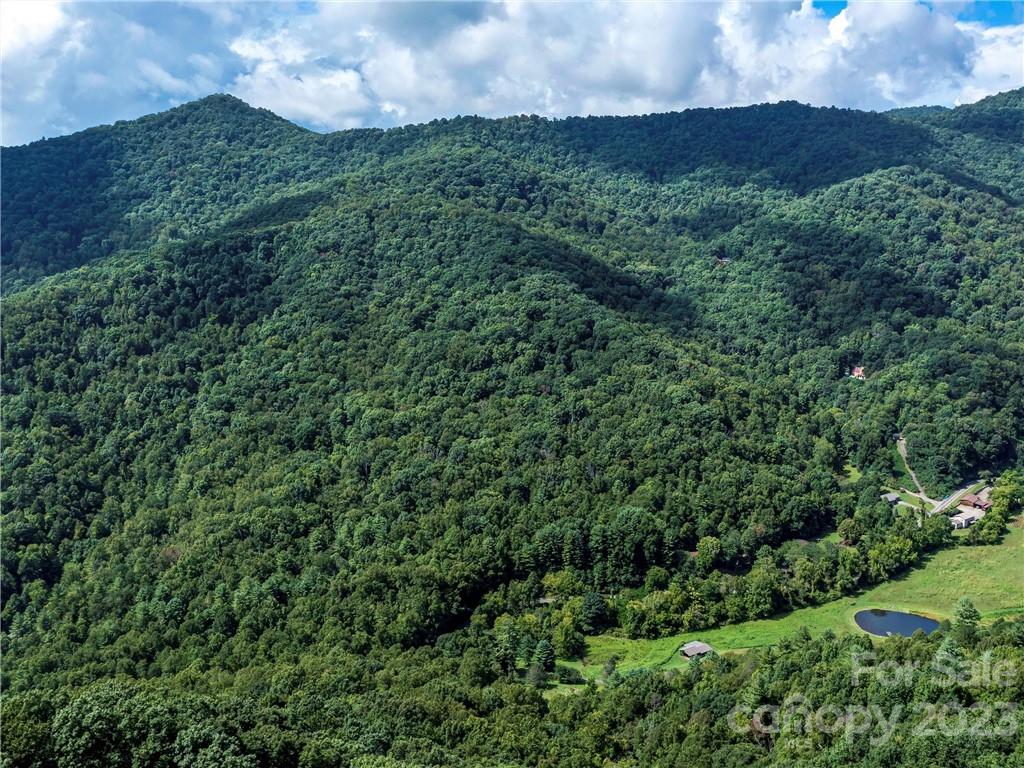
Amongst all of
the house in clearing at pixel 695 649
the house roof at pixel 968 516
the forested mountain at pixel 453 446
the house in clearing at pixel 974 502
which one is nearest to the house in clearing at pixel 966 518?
the house roof at pixel 968 516

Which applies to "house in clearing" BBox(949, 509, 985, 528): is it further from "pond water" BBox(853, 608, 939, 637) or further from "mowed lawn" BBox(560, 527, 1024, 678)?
"pond water" BBox(853, 608, 939, 637)

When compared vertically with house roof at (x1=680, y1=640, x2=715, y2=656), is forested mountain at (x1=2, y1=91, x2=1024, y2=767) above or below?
above

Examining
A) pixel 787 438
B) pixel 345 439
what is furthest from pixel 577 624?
pixel 787 438

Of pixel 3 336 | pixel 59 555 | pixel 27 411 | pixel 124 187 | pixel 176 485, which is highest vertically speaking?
pixel 124 187

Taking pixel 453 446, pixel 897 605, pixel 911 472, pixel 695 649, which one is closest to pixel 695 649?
pixel 695 649

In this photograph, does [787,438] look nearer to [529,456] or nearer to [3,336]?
[529,456]

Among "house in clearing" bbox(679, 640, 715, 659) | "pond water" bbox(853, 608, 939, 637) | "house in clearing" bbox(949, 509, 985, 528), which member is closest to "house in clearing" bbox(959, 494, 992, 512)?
"house in clearing" bbox(949, 509, 985, 528)
